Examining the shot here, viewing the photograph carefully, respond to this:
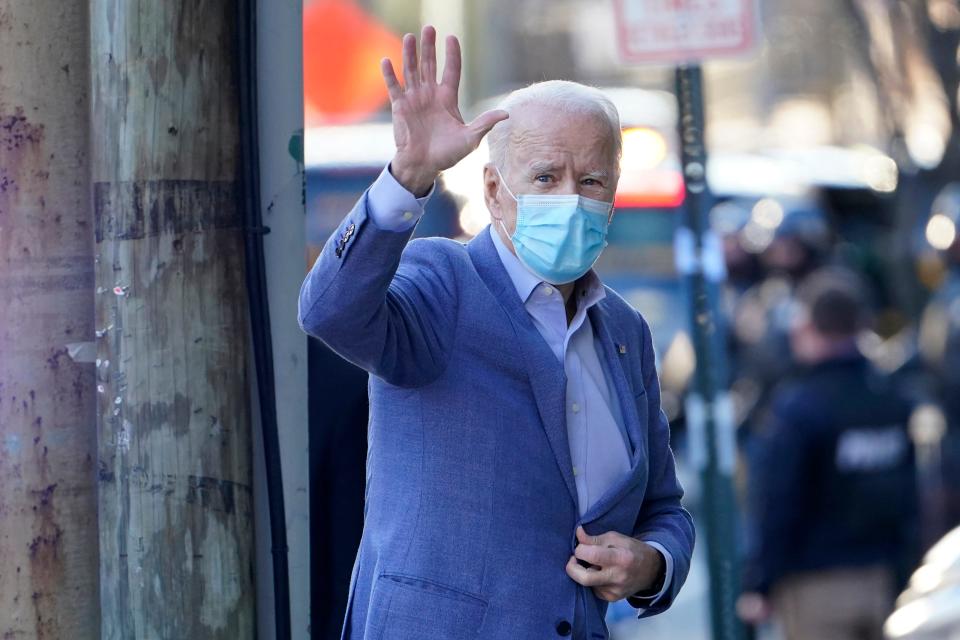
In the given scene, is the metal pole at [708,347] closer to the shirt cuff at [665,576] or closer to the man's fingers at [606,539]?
the shirt cuff at [665,576]

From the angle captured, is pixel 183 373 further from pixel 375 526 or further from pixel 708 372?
pixel 708 372

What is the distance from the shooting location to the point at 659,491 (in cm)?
305

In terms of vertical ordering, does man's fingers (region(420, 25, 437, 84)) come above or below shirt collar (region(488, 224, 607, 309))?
above

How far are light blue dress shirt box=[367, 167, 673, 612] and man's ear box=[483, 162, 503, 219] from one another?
0.04 meters

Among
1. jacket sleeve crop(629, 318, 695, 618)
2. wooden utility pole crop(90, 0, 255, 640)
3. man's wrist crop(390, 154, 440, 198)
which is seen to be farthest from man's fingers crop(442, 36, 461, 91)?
jacket sleeve crop(629, 318, 695, 618)

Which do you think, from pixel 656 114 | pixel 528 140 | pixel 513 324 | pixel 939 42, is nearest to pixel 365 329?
pixel 513 324

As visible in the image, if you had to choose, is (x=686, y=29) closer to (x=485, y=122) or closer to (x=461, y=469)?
(x=485, y=122)

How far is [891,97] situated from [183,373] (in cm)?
1060

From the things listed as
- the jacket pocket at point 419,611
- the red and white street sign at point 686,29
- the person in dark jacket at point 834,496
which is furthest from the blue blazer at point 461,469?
the person in dark jacket at point 834,496

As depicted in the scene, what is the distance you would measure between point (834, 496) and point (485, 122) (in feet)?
11.9

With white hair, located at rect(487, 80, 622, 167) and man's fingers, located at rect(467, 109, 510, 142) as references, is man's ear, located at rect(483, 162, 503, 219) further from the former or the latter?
man's fingers, located at rect(467, 109, 510, 142)

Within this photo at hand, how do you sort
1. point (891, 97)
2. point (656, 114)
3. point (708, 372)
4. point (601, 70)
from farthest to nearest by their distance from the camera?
point (601, 70), point (656, 114), point (891, 97), point (708, 372)

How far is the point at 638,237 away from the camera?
624 inches

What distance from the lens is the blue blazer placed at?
2568mm
